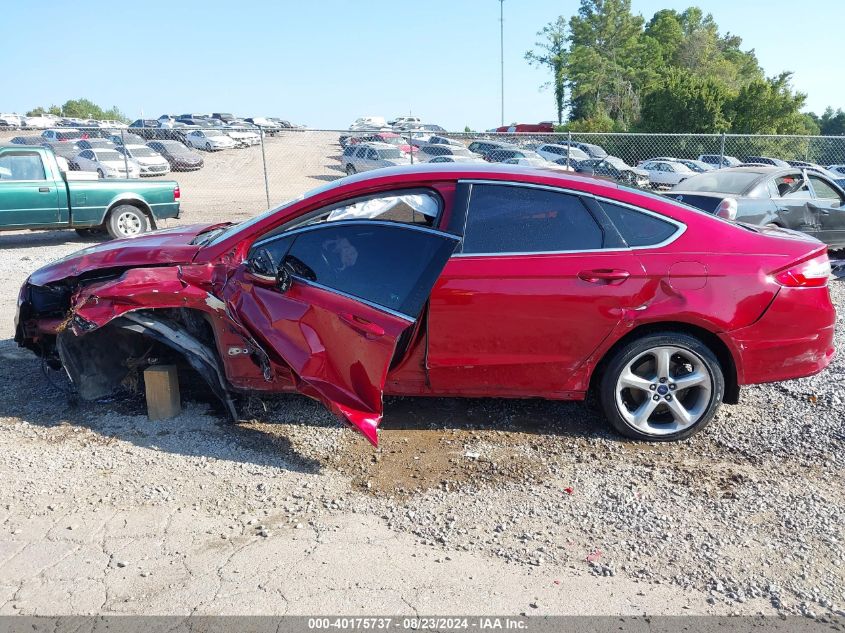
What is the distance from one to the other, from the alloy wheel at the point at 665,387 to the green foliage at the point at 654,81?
151 feet

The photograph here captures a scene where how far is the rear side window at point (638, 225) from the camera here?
4.17 meters

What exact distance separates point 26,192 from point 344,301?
30.7ft

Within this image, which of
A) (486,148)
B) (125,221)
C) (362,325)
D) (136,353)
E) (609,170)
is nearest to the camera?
(362,325)

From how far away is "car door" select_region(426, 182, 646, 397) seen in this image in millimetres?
4055

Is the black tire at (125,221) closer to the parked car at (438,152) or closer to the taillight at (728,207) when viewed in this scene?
the taillight at (728,207)

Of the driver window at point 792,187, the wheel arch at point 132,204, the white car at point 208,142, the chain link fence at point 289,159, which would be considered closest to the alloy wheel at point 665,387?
the driver window at point 792,187

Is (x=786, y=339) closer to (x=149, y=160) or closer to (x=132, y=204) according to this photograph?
(x=132, y=204)

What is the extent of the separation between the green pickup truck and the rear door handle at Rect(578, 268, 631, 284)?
9240mm

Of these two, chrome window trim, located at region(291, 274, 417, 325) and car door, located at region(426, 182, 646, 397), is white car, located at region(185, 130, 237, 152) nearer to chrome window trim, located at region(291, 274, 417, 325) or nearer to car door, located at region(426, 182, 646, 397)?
chrome window trim, located at region(291, 274, 417, 325)

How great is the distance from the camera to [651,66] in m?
66.8

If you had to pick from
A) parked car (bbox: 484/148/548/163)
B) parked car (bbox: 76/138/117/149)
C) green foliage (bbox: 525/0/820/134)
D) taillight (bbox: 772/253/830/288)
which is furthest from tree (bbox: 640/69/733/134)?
taillight (bbox: 772/253/830/288)

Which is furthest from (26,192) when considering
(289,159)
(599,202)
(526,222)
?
(289,159)

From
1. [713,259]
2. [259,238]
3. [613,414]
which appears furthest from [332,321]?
[713,259]

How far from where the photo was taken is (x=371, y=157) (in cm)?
2316
